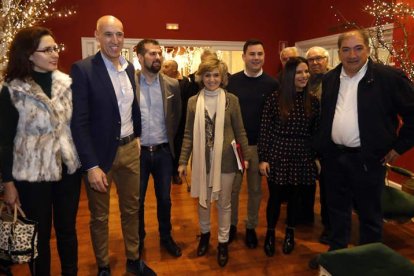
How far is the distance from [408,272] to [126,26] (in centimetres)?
554

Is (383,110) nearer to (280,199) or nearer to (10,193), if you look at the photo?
(280,199)

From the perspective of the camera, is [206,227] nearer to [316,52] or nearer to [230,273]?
[230,273]

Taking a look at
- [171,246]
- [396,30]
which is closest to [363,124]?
[171,246]

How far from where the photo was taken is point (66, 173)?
1.92 meters

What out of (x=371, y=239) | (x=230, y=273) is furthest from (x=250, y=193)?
(x=371, y=239)

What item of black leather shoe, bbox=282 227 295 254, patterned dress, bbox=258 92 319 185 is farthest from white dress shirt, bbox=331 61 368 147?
black leather shoe, bbox=282 227 295 254

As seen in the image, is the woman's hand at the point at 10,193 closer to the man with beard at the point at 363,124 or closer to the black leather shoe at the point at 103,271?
the black leather shoe at the point at 103,271

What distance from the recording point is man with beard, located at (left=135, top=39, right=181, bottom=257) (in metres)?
2.54

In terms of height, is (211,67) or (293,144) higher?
(211,67)

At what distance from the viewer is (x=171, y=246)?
9.11 ft

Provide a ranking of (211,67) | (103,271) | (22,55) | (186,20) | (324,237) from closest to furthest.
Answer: (22,55)
(103,271)
(211,67)
(324,237)
(186,20)

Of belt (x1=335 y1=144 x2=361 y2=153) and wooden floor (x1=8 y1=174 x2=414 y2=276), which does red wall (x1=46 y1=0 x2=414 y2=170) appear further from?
A: belt (x1=335 y1=144 x2=361 y2=153)

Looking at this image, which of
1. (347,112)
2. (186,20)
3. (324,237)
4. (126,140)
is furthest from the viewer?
(186,20)

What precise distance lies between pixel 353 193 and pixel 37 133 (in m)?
1.92
